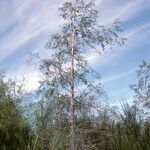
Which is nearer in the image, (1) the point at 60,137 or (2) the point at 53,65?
(1) the point at 60,137

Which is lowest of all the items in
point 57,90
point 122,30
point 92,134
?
point 92,134

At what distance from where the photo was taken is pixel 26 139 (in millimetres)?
7918

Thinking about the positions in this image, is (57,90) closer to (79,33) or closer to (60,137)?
(79,33)

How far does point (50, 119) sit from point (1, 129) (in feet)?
2.91

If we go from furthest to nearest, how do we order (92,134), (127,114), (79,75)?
1. (79,75)
2. (92,134)
3. (127,114)

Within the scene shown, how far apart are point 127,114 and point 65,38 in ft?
61.2

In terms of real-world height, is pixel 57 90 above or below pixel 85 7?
below

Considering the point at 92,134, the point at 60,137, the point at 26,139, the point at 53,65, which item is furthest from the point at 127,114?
the point at 53,65

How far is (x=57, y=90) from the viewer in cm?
2506

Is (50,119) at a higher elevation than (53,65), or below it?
below

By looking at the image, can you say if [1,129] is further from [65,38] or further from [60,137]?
[65,38]

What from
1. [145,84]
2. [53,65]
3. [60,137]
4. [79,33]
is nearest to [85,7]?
[79,33]

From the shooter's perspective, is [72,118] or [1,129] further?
[72,118]

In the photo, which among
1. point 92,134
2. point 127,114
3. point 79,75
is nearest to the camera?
point 127,114
